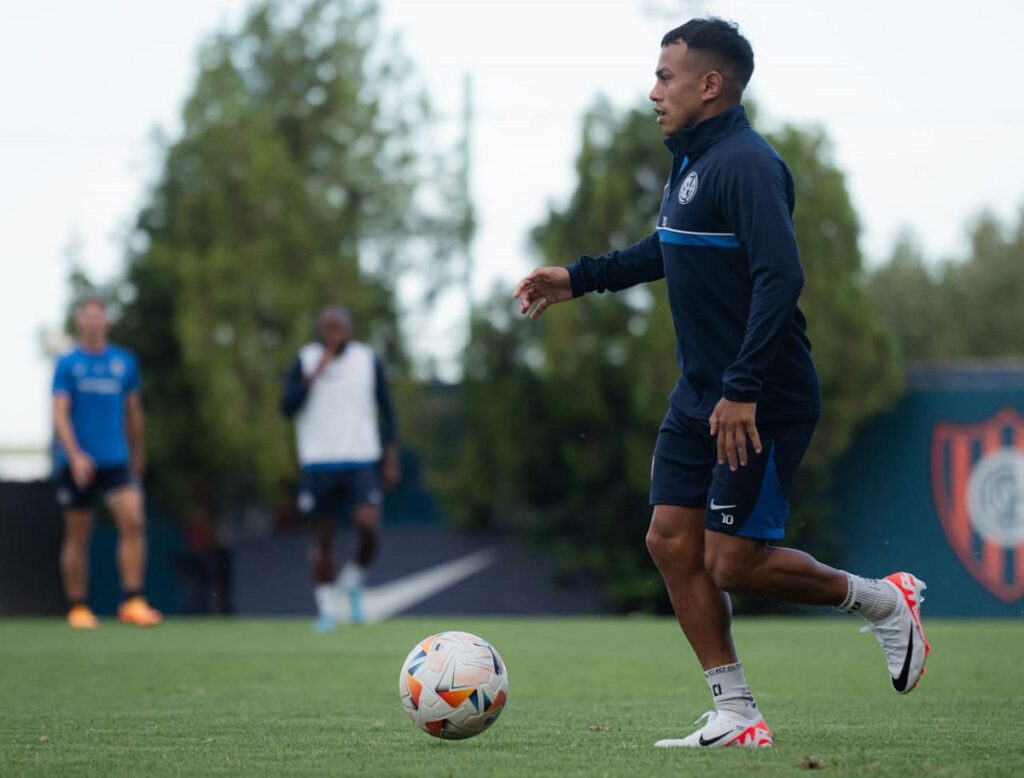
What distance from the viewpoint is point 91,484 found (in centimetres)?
1181

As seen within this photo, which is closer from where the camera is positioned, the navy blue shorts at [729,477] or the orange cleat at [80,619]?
the navy blue shorts at [729,477]

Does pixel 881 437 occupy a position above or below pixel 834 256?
below

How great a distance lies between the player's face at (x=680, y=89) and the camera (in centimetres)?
487

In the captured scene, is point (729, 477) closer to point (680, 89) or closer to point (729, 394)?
point (729, 394)

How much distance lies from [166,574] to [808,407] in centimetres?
1485

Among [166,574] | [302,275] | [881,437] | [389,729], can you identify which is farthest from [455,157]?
[389,729]

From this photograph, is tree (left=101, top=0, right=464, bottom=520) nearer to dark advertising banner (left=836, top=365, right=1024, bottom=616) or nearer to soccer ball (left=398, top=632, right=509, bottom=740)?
dark advertising banner (left=836, top=365, right=1024, bottom=616)

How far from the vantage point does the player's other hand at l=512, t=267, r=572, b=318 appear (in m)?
5.33

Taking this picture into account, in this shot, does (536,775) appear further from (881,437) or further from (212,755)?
(881,437)

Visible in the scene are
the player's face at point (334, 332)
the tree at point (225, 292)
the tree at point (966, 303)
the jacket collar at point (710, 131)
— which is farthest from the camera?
the tree at point (966, 303)

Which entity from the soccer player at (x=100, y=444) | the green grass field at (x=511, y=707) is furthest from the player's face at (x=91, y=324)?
the green grass field at (x=511, y=707)

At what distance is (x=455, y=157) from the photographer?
2667 centimetres

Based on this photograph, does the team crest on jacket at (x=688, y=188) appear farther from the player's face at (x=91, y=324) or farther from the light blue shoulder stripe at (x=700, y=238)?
the player's face at (x=91, y=324)

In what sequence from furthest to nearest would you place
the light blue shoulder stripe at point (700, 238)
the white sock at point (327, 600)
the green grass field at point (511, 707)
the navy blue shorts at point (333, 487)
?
the navy blue shorts at point (333, 487) → the white sock at point (327, 600) → the light blue shoulder stripe at point (700, 238) → the green grass field at point (511, 707)
